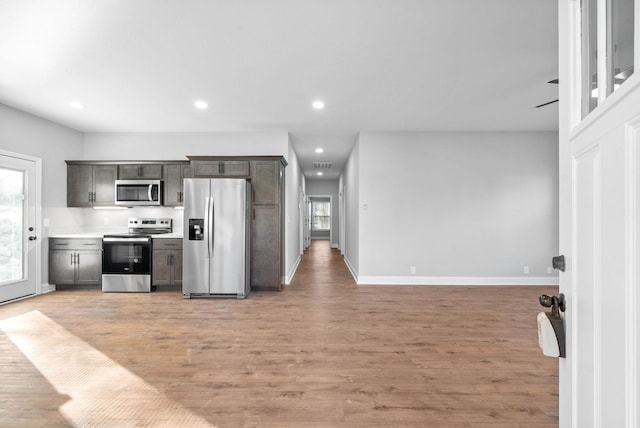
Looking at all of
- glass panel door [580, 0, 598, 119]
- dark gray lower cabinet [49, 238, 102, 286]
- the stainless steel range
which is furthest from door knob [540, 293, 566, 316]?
dark gray lower cabinet [49, 238, 102, 286]

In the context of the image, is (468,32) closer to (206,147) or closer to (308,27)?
(308,27)

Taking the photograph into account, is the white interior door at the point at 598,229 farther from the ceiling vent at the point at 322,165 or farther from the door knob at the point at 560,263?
the ceiling vent at the point at 322,165

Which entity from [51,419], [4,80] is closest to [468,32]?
[51,419]

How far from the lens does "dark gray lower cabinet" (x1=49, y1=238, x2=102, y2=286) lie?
16.4ft

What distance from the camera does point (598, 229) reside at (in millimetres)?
897

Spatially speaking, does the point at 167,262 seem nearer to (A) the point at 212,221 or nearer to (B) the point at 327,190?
(A) the point at 212,221

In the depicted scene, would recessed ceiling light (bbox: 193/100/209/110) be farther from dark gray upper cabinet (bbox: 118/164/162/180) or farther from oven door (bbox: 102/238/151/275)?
oven door (bbox: 102/238/151/275)

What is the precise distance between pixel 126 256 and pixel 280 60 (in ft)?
13.0

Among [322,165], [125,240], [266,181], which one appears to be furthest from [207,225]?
[322,165]

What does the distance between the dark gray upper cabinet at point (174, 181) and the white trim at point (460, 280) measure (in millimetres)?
3558

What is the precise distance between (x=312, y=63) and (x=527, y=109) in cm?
337

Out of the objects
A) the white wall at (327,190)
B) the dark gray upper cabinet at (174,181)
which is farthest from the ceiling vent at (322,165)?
the dark gray upper cabinet at (174,181)

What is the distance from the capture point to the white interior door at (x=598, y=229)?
77cm

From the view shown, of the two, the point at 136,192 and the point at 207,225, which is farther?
the point at 136,192
